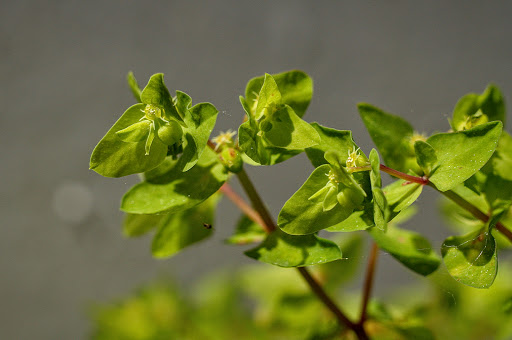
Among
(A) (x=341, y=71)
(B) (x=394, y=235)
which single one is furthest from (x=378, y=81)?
(B) (x=394, y=235)

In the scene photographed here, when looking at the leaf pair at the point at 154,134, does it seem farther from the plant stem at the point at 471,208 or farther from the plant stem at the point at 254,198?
the plant stem at the point at 471,208

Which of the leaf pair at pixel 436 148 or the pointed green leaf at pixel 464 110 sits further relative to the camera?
the pointed green leaf at pixel 464 110

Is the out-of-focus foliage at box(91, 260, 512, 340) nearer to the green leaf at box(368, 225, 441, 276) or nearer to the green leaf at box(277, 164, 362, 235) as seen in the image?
the green leaf at box(368, 225, 441, 276)

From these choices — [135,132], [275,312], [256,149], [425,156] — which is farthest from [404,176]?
[275,312]

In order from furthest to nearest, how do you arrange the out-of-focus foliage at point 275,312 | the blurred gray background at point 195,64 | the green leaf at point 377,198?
1. the blurred gray background at point 195,64
2. the out-of-focus foliage at point 275,312
3. the green leaf at point 377,198

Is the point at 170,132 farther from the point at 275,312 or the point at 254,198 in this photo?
the point at 275,312

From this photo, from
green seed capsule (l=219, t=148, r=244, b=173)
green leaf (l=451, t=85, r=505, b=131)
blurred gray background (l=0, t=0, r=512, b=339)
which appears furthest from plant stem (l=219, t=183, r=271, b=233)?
blurred gray background (l=0, t=0, r=512, b=339)

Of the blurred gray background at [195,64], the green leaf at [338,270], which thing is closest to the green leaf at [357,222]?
the green leaf at [338,270]
